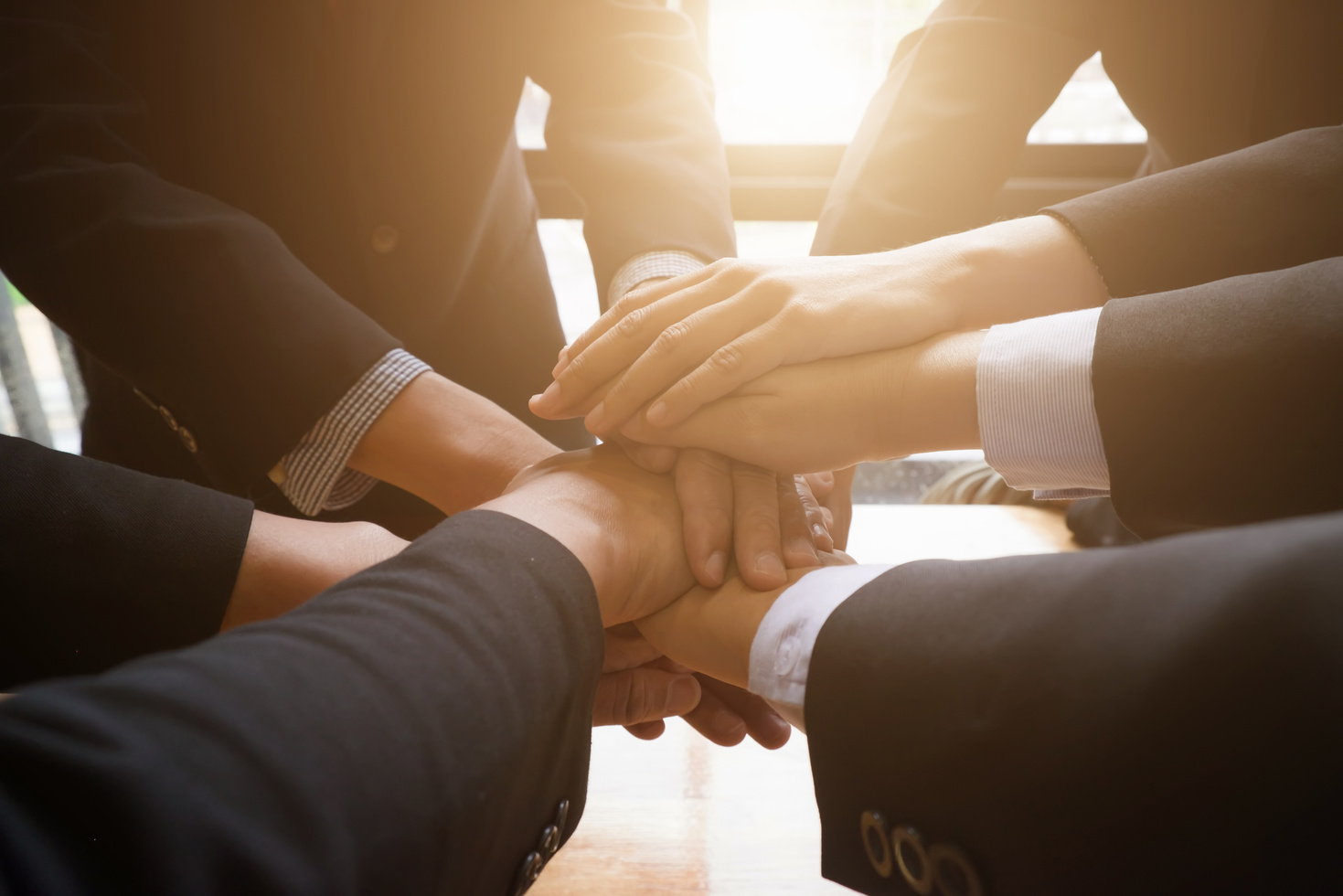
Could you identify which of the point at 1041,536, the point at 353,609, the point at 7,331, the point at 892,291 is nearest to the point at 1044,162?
the point at 1041,536

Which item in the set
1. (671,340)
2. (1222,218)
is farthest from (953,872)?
(1222,218)

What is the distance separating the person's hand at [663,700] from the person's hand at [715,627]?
0.04 metres

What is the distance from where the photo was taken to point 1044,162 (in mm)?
2115

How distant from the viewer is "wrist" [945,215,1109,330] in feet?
2.49

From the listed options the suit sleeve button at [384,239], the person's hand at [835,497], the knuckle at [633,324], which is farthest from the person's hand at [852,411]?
the suit sleeve button at [384,239]

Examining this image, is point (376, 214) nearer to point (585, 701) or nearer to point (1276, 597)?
point (585, 701)

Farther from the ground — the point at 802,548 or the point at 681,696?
the point at 802,548

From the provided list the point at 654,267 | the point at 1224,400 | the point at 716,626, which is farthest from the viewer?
the point at 654,267

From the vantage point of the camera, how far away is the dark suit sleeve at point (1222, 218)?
2.39 ft

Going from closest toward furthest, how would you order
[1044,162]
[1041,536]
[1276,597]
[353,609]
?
[1276,597], [353,609], [1041,536], [1044,162]

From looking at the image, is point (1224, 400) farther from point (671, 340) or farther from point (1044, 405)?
point (671, 340)

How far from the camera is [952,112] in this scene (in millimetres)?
1145

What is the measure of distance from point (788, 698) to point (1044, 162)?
2154mm

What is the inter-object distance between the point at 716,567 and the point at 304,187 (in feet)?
2.61
